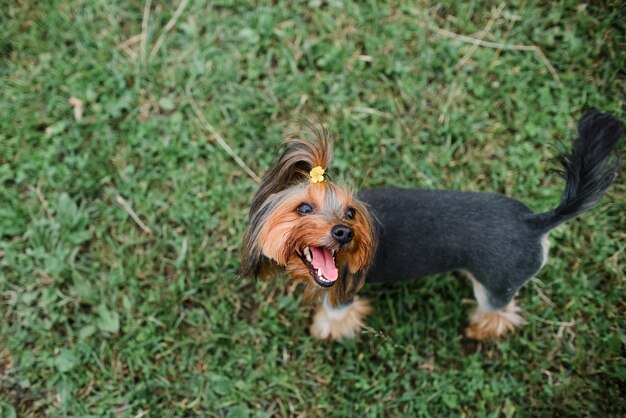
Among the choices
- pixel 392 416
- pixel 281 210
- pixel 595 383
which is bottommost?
pixel 392 416

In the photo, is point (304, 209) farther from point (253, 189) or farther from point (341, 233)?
point (253, 189)

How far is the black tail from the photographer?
2629mm

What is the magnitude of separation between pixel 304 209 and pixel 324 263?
29 cm

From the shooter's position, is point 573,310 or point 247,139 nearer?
point 573,310

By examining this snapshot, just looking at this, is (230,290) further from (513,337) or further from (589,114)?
(589,114)

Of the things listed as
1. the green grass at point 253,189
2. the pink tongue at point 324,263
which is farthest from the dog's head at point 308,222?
the green grass at point 253,189

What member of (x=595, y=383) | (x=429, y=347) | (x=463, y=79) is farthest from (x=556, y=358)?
(x=463, y=79)

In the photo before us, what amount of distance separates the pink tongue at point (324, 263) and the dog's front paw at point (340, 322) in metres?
0.81

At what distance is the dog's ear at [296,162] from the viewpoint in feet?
8.61

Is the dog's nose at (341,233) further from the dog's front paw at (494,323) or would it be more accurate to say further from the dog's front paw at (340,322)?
the dog's front paw at (494,323)

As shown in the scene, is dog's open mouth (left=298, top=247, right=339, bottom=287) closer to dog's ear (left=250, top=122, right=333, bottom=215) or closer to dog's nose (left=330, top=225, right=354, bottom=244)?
Answer: dog's nose (left=330, top=225, right=354, bottom=244)

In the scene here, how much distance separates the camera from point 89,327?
363 cm

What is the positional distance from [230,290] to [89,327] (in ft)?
3.05

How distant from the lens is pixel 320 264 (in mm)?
2668
